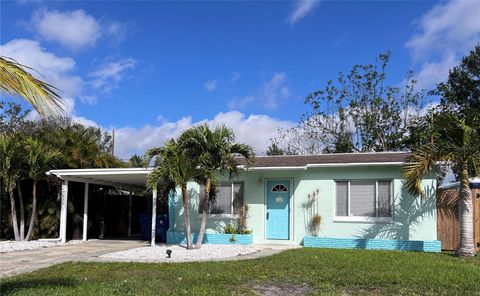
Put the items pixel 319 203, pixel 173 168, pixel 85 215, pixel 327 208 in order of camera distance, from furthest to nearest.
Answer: pixel 85 215 → pixel 319 203 → pixel 327 208 → pixel 173 168

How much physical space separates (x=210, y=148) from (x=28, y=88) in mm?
9203

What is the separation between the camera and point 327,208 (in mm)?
15664

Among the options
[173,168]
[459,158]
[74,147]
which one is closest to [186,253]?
[173,168]

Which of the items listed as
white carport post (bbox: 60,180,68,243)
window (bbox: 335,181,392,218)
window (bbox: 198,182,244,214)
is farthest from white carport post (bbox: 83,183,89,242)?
window (bbox: 335,181,392,218)

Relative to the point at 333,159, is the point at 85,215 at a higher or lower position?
lower

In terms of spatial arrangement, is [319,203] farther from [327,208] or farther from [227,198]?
[227,198]

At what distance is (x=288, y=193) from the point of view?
53.6 ft

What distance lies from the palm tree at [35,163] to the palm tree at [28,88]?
12242 millimetres

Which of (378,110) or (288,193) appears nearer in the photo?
(288,193)

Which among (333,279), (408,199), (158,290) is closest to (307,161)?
(408,199)

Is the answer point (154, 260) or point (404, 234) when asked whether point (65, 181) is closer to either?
point (154, 260)

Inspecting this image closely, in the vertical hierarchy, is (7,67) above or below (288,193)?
above

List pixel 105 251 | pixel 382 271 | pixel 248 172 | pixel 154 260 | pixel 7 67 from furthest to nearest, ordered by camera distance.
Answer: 1. pixel 248 172
2. pixel 105 251
3. pixel 154 260
4. pixel 382 271
5. pixel 7 67

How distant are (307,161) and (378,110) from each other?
66.8 feet
